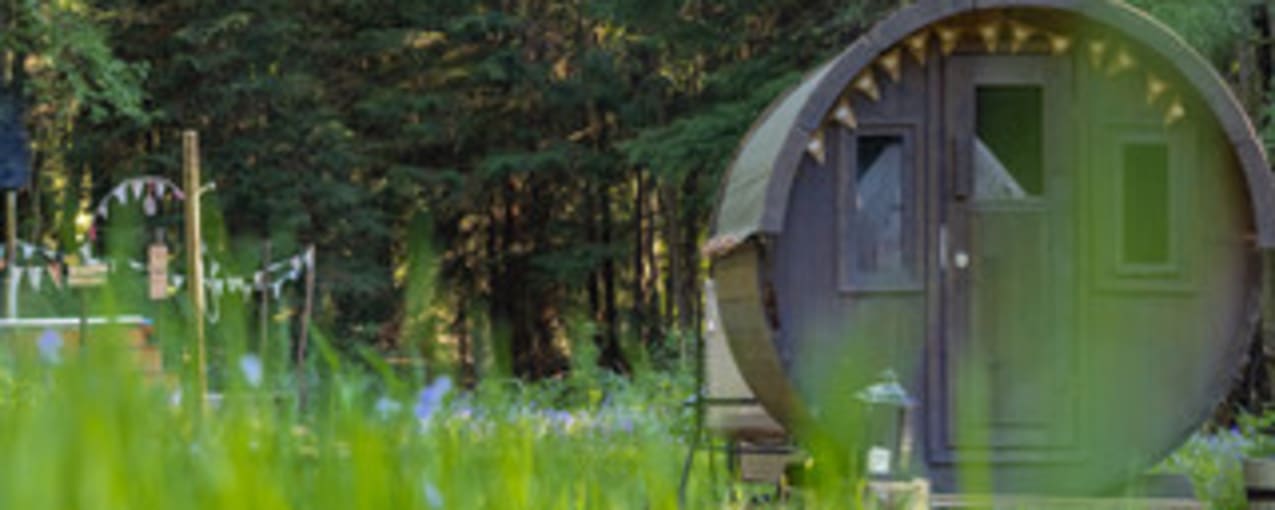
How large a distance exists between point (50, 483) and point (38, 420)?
17cm

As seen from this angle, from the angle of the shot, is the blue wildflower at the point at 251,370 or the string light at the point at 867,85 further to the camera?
the string light at the point at 867,85

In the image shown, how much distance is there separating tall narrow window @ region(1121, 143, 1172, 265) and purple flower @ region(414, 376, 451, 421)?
243 inches

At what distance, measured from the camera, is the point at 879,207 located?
7617mm

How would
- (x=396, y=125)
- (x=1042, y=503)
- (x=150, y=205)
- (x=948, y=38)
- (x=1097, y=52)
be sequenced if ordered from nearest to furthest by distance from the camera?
(x=1042, y=503) < (x=948, y=38) < (x=1097, y=52) < (x=150, y=205) < (x=396, y=125)

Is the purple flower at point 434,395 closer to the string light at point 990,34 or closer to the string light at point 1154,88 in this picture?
the string light at point 990,34

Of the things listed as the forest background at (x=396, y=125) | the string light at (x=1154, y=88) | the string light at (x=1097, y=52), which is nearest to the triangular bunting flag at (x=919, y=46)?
the string light at (x=1097, y=52)

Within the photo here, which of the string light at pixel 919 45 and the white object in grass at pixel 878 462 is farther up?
Answer: the string light at pixel 919 45

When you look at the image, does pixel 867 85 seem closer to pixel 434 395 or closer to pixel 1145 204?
pixel 1145 204

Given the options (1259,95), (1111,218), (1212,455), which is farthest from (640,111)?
(1111,218)

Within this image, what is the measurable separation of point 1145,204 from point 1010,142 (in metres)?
0.58

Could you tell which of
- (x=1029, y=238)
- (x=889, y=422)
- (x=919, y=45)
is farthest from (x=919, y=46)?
(x=889, y=422)

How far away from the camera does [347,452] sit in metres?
1.62

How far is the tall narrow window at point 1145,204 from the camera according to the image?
7.70 meters

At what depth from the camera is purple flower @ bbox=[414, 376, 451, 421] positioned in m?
1.87
